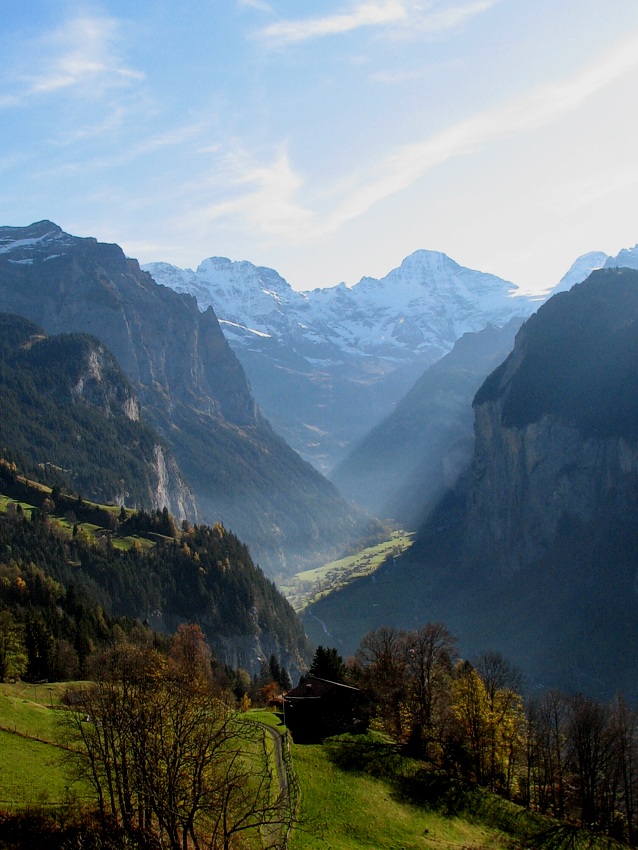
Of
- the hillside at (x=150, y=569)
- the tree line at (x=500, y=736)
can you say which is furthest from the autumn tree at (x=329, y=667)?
the hillside at (x=150, y=569)

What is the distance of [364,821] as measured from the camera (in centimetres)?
4103

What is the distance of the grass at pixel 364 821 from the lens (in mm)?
37406

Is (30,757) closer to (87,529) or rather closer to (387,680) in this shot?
(387,680)

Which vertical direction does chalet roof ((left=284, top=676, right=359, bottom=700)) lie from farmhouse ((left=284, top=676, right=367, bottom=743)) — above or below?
above

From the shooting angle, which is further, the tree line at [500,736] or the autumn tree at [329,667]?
the autumn tree at [329,667]

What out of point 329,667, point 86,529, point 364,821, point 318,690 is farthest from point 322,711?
point 86,529

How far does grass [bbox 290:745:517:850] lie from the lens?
3741 centimetres

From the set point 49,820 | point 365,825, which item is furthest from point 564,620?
point 49,820

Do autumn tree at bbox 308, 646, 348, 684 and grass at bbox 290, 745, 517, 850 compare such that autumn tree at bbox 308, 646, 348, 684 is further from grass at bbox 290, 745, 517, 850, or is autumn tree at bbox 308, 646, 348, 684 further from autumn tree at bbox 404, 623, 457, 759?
grass at bbox 290, 745, 517, 850

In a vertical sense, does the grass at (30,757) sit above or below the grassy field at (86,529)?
below

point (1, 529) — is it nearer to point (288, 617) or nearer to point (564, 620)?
point (288, 617)

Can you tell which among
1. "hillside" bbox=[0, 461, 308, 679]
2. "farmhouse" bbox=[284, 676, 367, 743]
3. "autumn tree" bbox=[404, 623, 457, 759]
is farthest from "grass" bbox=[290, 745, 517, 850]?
"hillside" bbox=[0, 461, 308, 679]

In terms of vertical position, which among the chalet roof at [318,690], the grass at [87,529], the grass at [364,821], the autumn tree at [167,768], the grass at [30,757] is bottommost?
the grass at [364,821]

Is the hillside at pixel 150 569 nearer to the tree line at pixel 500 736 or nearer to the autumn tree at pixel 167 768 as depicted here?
the tree line at pixel 500 736
